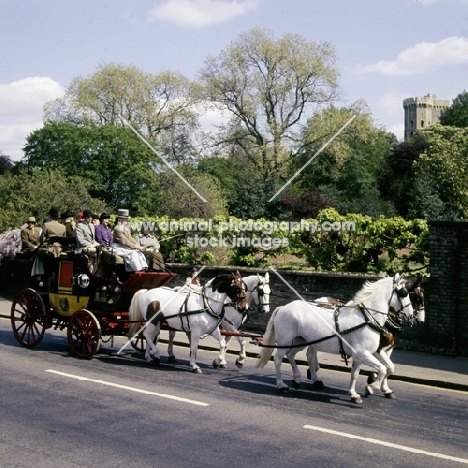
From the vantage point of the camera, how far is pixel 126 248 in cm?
1602

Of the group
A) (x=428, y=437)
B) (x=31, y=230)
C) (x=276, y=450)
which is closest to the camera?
(x=276, y=450)

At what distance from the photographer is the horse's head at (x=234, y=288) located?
14164 mm

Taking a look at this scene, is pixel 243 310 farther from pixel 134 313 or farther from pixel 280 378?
pixel 134 313

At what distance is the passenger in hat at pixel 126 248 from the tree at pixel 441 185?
41083 millimetres

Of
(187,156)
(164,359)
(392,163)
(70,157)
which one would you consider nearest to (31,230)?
(164,359)

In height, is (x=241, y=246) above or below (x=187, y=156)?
below

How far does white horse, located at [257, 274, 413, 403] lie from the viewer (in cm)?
1214

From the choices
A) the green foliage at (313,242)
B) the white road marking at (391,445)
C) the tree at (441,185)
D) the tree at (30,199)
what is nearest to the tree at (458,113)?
the tree at (441,185)

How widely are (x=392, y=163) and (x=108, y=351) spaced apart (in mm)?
59611

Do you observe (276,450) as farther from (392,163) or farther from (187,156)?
(392,163)

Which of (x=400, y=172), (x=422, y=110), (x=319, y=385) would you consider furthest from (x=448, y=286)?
(x=422, y=110)

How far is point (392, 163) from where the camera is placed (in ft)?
237

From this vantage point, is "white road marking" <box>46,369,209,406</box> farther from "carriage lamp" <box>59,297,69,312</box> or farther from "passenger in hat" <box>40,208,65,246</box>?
"passenger in hat" <box>40,208,65,246</box>

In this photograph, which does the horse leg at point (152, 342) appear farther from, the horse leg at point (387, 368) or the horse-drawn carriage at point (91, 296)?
the horse leg at point (387, 368)
